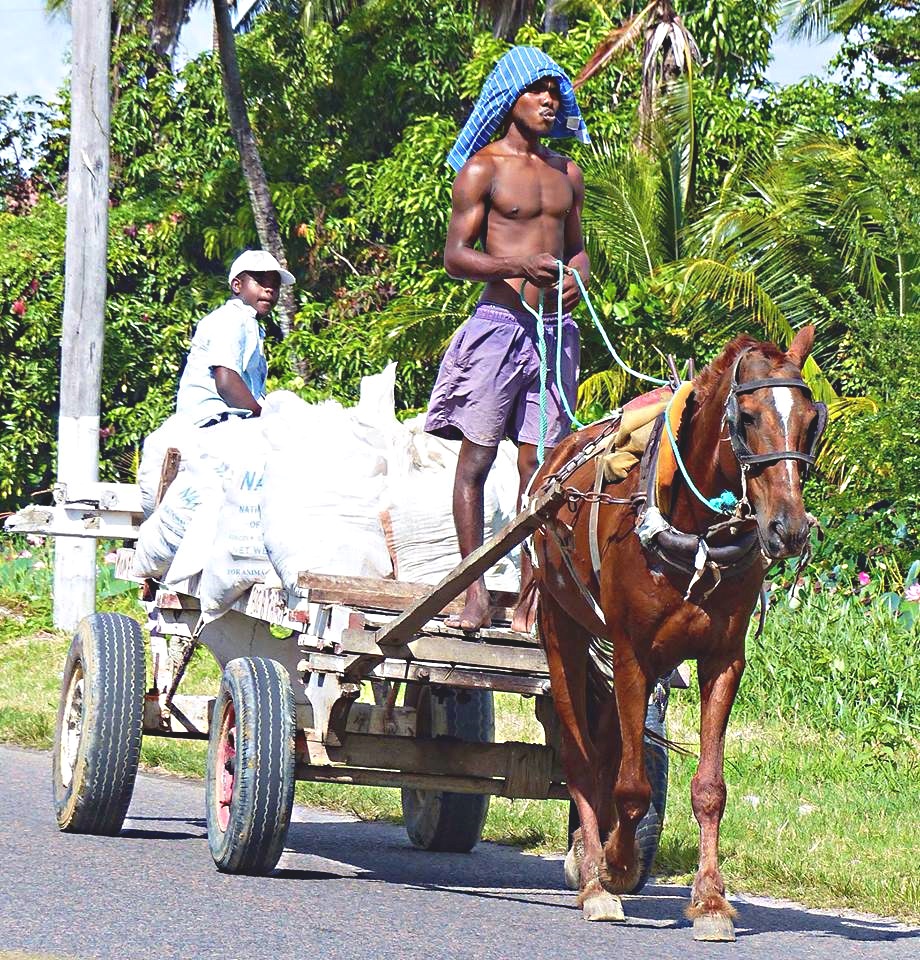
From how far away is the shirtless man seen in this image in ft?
23.2

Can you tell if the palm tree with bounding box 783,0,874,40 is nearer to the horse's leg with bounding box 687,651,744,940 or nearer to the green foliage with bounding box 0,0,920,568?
the green foliage with bounding box 0,0,920,568

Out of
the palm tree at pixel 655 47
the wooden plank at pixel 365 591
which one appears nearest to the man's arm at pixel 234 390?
the wooden plank at pixel 365 591

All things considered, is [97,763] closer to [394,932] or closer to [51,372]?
[394,932]

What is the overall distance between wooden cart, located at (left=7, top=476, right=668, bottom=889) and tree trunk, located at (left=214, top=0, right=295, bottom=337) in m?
13.8

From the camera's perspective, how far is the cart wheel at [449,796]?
8.02 m

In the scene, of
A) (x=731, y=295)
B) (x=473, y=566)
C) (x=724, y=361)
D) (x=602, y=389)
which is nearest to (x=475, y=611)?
(x=473, y=566)

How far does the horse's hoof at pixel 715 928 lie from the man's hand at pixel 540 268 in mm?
2466

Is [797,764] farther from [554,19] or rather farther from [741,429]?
[554,19]

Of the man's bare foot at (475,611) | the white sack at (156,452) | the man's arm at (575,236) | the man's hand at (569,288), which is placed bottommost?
the man's bare foot at (475,611)

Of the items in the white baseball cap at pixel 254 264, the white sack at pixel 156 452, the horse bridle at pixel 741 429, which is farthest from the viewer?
the white baseball cap at pixel 254 264

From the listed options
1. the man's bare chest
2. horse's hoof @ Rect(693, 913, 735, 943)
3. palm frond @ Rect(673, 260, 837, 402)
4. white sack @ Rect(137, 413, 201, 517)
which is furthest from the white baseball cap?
palm frond @ Rect(673, 260, 837, 402)

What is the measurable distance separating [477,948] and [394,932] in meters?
0.36

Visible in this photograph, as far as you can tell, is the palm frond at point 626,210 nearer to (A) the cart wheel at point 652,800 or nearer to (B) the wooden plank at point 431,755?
(A) the cart wheel at point 652,800

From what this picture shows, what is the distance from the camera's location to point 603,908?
247 inches
